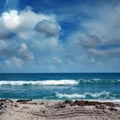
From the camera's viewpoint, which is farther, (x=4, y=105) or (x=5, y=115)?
(x=4, y=105)

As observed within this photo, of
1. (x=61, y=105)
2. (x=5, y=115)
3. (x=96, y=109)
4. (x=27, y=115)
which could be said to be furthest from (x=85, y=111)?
(x=5, y=115)

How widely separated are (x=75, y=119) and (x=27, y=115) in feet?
5.98

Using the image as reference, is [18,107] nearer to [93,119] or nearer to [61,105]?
[61,105]

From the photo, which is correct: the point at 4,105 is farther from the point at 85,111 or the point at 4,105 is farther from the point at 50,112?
the point at 85,111

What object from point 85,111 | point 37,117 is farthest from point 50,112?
point 85,111

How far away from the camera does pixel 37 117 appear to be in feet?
36.3

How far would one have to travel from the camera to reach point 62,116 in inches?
431

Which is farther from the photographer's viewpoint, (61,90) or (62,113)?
(61,90)

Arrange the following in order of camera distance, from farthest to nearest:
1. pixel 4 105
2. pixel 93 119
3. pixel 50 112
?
pixel 4 105, pixel 50 112, pixel 93 119

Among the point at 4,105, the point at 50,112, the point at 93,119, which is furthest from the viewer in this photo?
the point at 4,105

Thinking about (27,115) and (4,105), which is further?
(4,105)

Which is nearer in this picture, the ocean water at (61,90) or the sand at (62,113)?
the sand at (62,113)

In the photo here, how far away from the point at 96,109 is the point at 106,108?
40 centimetres

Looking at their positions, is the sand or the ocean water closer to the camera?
the sand
